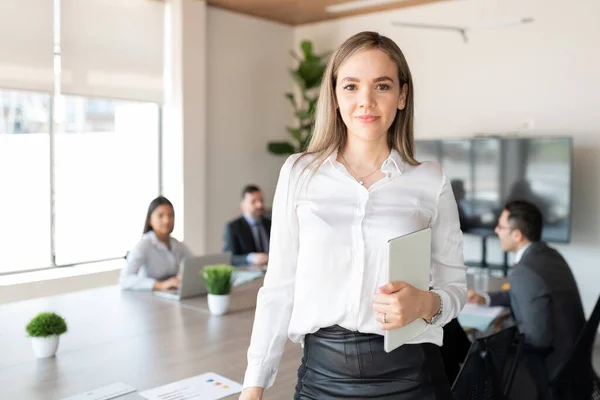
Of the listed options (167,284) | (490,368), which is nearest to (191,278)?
(167,284)

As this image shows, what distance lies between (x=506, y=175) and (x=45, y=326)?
4358 millimetres

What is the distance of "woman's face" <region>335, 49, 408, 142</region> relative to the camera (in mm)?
1257

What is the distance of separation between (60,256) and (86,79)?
64.3 inches

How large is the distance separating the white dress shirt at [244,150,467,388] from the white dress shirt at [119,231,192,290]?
249 centimetres

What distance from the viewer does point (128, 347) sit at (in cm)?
247

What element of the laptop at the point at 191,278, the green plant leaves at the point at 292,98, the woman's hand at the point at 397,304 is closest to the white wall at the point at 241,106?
the green plant leaves at the point at 292,98

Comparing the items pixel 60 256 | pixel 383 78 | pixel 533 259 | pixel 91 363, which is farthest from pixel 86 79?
pixel 383 78

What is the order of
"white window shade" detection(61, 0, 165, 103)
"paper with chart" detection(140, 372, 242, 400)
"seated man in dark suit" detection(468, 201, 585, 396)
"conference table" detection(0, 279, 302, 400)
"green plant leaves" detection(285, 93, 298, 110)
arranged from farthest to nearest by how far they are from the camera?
"green plant leaves" detection(285, 93, 298, 110), "white window shade" detection(61, 0, 165, 103), "seated man in dark suit" detection(468, 201, 585, 396), "conference table" detection(0, 279, 302, 400), "paper with chart" detection(140, 372, 242, 400)

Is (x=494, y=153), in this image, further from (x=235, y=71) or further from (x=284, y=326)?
(x=284, y=326)

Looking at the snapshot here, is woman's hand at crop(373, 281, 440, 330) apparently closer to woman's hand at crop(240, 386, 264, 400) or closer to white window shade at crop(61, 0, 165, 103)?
woman's hand at crop(240, 386, 264, 400)

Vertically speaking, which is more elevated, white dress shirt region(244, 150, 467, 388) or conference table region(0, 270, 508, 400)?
white dress shirt region(244, 150, 467, 388)

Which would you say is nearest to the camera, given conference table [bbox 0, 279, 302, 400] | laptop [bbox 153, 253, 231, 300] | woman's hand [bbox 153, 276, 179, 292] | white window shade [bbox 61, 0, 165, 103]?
conference table [bbox 0, 279, 302, 400]

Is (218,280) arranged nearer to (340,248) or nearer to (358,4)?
(340,248)

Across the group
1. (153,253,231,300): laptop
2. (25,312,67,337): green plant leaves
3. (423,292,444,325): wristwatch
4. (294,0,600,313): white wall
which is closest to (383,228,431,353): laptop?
(423,292,444,325): wristwatch
